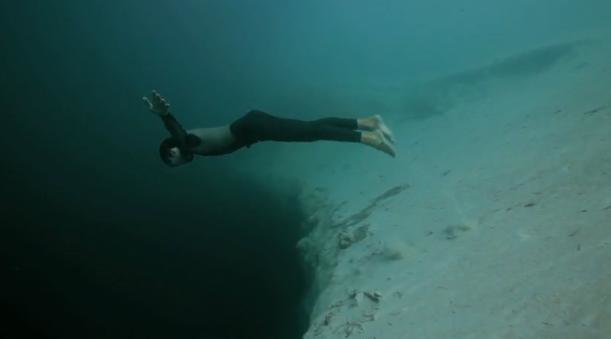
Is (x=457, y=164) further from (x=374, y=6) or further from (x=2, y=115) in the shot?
(x=374, y=6)

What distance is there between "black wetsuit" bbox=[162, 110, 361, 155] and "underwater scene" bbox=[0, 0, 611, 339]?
A: 27 millimetres

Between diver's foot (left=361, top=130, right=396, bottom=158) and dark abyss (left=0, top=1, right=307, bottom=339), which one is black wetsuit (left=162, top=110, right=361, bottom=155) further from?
dark abyss (left=0, top=1, right=307, bottom=339)

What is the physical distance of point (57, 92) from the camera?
4681 cm

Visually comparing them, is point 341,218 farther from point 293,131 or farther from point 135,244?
point 135,244

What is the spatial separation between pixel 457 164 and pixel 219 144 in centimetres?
571

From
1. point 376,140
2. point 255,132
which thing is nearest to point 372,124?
point 376,140

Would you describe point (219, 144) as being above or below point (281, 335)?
above

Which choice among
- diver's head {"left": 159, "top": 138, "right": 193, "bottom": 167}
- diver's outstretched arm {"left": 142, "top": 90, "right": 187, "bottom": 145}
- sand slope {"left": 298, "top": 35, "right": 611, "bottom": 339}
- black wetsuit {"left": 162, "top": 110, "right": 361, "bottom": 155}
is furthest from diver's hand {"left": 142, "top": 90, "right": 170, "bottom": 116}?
sand slope {"left": 298, "top": 35, "right": 611, "bottom": 339}

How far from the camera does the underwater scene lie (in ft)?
13.5

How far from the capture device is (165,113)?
17.7ft

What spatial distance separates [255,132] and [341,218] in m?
4.71

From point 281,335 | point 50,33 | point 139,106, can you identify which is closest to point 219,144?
Answer: point 281,335

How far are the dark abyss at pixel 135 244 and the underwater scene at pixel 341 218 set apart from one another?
0.07m

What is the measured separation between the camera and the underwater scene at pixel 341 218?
4.11 m
